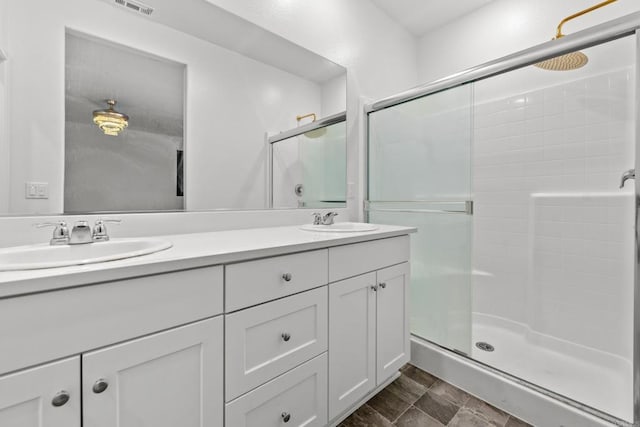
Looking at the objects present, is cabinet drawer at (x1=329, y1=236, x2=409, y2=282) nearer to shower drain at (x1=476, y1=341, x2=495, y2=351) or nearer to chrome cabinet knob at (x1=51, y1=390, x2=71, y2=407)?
chrome cabinet knob at (x1=51, y1=390, x2=71, y2=407)

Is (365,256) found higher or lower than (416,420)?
higher

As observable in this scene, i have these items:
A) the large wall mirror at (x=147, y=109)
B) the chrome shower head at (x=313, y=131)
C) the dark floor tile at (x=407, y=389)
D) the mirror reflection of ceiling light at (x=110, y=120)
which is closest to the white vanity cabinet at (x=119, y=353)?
the large wall mirror at (x=147, y=109)

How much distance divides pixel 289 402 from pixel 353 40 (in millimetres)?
2082

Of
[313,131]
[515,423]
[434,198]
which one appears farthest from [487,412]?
[313,131]

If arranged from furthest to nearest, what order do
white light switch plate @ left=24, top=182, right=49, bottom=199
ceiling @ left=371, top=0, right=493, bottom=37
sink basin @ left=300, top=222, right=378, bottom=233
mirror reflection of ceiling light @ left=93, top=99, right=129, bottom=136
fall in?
ceiling @ left=371, top=0, right=493, bottom=37 < sink basin @ left=300, top=222, right=378, bottom=233 < mirror reflection of ceiling light @ left=93, top=99, right=129, bottom=136 < white light switch plate @ left=24, top=182, right=49, bottom=199

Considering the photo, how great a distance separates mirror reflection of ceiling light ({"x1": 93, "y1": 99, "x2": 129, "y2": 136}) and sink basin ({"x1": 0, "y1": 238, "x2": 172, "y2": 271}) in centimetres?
42

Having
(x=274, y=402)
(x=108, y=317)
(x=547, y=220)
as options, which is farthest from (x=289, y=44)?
(x=547, y=220)

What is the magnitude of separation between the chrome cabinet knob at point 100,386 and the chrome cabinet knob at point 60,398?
43mm

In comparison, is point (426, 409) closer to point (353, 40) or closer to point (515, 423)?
point (515, 423)

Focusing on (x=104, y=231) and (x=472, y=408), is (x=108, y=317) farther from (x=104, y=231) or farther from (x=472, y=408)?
(x=472, y=408)

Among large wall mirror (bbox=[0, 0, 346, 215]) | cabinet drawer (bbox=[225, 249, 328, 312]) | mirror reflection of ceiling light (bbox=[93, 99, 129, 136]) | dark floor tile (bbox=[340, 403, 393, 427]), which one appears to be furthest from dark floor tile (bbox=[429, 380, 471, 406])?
mirror reflection of ceiling light (bbox=[93, 99, 129, 136])

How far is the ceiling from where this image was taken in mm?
2105

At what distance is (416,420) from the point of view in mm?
1288

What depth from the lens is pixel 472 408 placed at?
1356 mm
